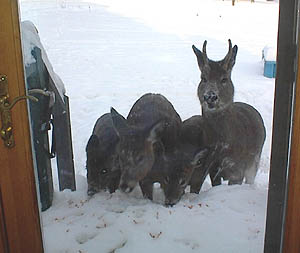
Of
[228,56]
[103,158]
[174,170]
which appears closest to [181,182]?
[174,170]

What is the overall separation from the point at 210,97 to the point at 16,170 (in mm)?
809

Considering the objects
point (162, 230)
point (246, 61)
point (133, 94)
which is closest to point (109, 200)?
point (162, 230)

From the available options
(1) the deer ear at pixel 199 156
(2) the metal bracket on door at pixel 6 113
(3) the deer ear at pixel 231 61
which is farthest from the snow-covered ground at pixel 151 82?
(2) the metal bracket on door at pixel 6 113

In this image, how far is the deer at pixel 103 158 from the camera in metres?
1.80

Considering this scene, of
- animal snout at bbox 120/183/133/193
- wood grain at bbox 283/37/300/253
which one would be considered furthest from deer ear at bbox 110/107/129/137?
wood grain at bbox 283/37/300/253

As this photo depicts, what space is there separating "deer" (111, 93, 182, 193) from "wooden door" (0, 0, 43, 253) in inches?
21.4

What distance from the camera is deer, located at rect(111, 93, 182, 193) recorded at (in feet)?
5.73

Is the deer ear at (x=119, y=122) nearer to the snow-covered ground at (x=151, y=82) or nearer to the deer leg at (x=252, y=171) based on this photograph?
the snow-covered ground at (x=151, y=82)

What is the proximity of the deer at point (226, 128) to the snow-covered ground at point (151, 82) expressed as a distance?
36 mm

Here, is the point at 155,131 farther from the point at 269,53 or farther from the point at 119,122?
the point at 269,53

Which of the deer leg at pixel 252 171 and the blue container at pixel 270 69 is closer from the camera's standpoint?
the blue container at pixel 270 69

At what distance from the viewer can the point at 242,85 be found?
5.32ft

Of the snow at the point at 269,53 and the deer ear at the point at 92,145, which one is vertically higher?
the snow at the point at 269,53

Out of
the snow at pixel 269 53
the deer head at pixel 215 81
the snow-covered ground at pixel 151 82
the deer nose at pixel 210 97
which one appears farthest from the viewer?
the deer nose at pixel 210 97
